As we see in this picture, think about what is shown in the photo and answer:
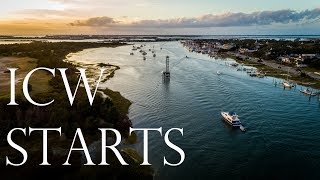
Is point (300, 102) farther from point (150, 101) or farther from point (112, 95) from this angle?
point (112, 95)

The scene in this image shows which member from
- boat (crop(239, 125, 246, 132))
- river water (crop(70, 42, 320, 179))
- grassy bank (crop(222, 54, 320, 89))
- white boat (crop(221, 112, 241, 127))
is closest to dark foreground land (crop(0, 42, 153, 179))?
river water (crop(70, 42, 320, 179))

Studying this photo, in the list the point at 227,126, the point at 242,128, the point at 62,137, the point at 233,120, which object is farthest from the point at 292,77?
the point at 62,137

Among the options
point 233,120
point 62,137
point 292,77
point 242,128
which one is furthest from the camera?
point 292,77

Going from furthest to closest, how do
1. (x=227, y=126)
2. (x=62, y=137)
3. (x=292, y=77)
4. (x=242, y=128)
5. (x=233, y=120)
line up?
(x=292, y=77), (x=227, y=126), (x=233, y=120), (x=242, y=128), (x=62, y=137)

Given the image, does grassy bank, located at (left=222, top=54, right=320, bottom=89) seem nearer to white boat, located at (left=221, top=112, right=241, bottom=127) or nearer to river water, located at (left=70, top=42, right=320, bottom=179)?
river water, located at (left=70, top=42, right=320, bottom=179)

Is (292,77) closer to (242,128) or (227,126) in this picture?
(227,126)

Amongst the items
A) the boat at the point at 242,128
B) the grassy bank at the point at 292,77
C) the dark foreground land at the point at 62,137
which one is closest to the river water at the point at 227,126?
the boat at the point at 242,128

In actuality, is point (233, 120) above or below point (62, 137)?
above

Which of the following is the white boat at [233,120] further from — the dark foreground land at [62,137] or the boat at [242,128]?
the dark foreground land at [62,137]

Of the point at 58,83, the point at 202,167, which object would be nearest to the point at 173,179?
the point at 202,167
